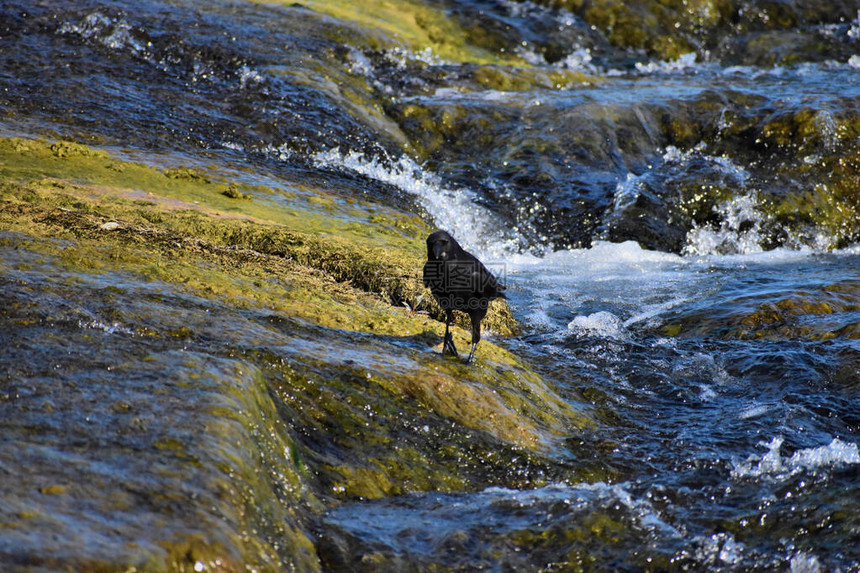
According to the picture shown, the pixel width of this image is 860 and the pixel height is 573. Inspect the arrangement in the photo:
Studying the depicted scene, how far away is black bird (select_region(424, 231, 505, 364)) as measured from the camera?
5.57m

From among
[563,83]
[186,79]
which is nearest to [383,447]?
[186,79]

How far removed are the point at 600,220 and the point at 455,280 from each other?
276 inches

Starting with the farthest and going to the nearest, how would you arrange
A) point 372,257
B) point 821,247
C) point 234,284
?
1. point 821,247
2. point 372,257
3. point 234,284

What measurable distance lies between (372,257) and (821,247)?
320 inches

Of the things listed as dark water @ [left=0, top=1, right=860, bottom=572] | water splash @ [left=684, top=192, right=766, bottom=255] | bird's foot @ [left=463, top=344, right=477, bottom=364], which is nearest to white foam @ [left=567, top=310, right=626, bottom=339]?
dark water @ [left=0, top=1, right=860, bottom=572]

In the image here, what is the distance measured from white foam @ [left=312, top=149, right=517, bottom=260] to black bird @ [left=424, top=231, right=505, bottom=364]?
210 inches

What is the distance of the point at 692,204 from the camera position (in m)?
12.5

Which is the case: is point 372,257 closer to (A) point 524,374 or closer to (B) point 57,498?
(A) point 524,374

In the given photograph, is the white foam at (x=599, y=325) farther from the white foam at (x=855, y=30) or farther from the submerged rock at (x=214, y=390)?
the white foam at (x=855, y=30)

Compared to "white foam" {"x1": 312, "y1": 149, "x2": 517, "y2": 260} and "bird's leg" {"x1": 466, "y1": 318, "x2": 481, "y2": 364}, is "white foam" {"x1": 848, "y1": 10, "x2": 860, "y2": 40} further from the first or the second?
"bird's leg" {"x1": 466, "y1": 318, "x2": 481, "y2": 364}

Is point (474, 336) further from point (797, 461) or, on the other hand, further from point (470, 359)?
point (797, 461)

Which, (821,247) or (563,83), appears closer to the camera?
(821,247)

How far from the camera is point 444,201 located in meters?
11.9

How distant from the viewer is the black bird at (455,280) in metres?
5.57
